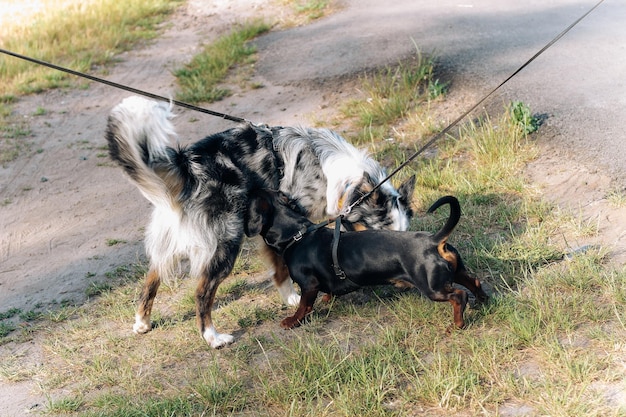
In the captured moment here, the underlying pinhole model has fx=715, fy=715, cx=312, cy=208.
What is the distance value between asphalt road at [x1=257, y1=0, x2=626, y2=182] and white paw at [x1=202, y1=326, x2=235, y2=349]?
353cm

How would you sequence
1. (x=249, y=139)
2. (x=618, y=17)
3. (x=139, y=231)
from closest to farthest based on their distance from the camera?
1. (x=249, y=139)
2. (x=139, y=231)
3. (x=618, y=17)

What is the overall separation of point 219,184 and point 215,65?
5.72 m

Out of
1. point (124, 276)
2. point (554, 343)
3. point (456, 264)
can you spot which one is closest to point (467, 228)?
point (456, 264)

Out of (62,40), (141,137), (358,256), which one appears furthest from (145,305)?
(62,40)

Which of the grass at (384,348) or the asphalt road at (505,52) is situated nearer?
the grass at (384,348)

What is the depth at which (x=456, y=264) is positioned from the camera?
428cm

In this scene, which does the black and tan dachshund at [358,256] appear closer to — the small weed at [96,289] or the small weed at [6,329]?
the small weed at [96,289]

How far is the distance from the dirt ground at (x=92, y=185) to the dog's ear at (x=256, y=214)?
5.35 feet

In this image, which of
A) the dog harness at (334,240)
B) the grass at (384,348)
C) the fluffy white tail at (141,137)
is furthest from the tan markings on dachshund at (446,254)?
the fluffy white tail at (141,137)

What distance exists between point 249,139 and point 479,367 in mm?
2153

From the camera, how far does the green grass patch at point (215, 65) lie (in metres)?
9.29

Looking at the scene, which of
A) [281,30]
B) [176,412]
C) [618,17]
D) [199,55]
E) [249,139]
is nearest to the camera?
[176,412]

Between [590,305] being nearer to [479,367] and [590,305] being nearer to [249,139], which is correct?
[479,367]

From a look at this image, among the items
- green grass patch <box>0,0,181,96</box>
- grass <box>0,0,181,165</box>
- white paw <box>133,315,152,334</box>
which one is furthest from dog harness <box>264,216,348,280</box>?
green grass patch <box>0,0,181,96</box>
